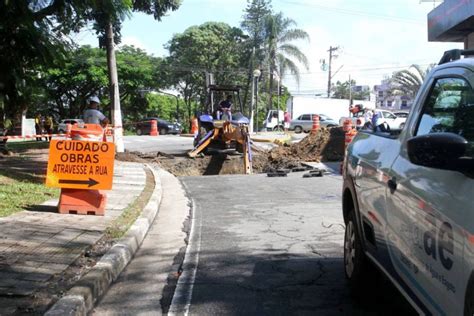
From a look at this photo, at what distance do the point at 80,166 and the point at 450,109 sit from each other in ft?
19.6

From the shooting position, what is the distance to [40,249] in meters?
6.01

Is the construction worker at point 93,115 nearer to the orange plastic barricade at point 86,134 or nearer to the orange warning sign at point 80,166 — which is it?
the orange plastic barricade at point 86,134

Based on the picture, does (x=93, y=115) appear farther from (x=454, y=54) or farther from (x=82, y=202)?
(x=454, y=54)

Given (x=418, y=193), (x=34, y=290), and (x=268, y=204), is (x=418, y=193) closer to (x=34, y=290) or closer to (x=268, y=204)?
(x=34, y=290)

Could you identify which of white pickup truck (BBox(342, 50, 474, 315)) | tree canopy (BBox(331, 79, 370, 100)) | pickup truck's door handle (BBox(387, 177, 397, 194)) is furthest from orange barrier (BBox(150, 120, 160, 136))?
tree canopy (BBox(331, 79, 370, 100))

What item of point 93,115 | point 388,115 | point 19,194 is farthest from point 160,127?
point 19,194

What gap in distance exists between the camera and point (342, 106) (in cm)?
5681

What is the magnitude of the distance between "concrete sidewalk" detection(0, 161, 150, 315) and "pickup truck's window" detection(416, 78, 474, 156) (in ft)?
10.5

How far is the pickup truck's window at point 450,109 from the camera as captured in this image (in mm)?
3141

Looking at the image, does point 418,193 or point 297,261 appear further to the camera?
point 297,261

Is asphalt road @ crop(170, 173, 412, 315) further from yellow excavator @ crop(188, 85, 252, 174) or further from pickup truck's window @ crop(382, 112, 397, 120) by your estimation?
pickup truck's window @ crop(382, 112, 397, 120)

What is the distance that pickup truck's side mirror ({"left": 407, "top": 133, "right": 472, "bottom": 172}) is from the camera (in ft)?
8.57

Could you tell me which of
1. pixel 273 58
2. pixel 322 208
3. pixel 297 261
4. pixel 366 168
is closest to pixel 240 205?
pixel 322 208

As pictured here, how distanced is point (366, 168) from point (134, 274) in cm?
279
